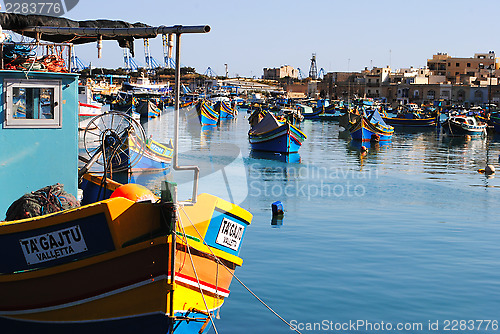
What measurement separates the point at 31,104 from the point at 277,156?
103ft

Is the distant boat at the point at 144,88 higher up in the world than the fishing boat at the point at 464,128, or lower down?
higher up

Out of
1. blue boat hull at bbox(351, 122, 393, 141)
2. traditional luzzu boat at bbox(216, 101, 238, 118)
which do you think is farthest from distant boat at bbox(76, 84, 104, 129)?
traditional luzzu boat at bbox(216, 101, 238, 118)

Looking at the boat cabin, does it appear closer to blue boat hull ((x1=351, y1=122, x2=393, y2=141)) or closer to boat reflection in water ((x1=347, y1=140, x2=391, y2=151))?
boat reflection in water ((x1=347, y1=140, x2=391, y2=151))

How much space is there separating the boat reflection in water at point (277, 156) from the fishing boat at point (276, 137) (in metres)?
0.25

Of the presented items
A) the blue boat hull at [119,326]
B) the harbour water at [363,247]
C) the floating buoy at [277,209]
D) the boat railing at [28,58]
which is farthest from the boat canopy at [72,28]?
the floating buoy at [277,209]

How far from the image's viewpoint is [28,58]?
12242 mm

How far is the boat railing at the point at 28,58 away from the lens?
11945mm

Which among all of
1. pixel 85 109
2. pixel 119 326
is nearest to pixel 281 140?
pixel 85 109

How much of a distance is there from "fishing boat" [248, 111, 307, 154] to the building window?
3165 centimetres

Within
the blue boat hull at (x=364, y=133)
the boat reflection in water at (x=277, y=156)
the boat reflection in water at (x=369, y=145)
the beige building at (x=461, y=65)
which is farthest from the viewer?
the beige building at (x=461, y=65)

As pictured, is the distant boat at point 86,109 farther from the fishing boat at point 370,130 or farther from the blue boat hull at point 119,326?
the blue boat hull at point 119,326

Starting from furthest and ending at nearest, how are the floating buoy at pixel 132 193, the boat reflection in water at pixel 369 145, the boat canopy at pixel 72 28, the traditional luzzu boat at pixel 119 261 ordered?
the boat reflection in water at pixel 369 145 → the boat canopy at pixel 72 28 → the floating buoy at pixel 132 193 → the traditional luzzu boat at pixel 119 261

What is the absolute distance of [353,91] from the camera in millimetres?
166500

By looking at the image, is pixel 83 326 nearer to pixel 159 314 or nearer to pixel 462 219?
pixel 159 314
